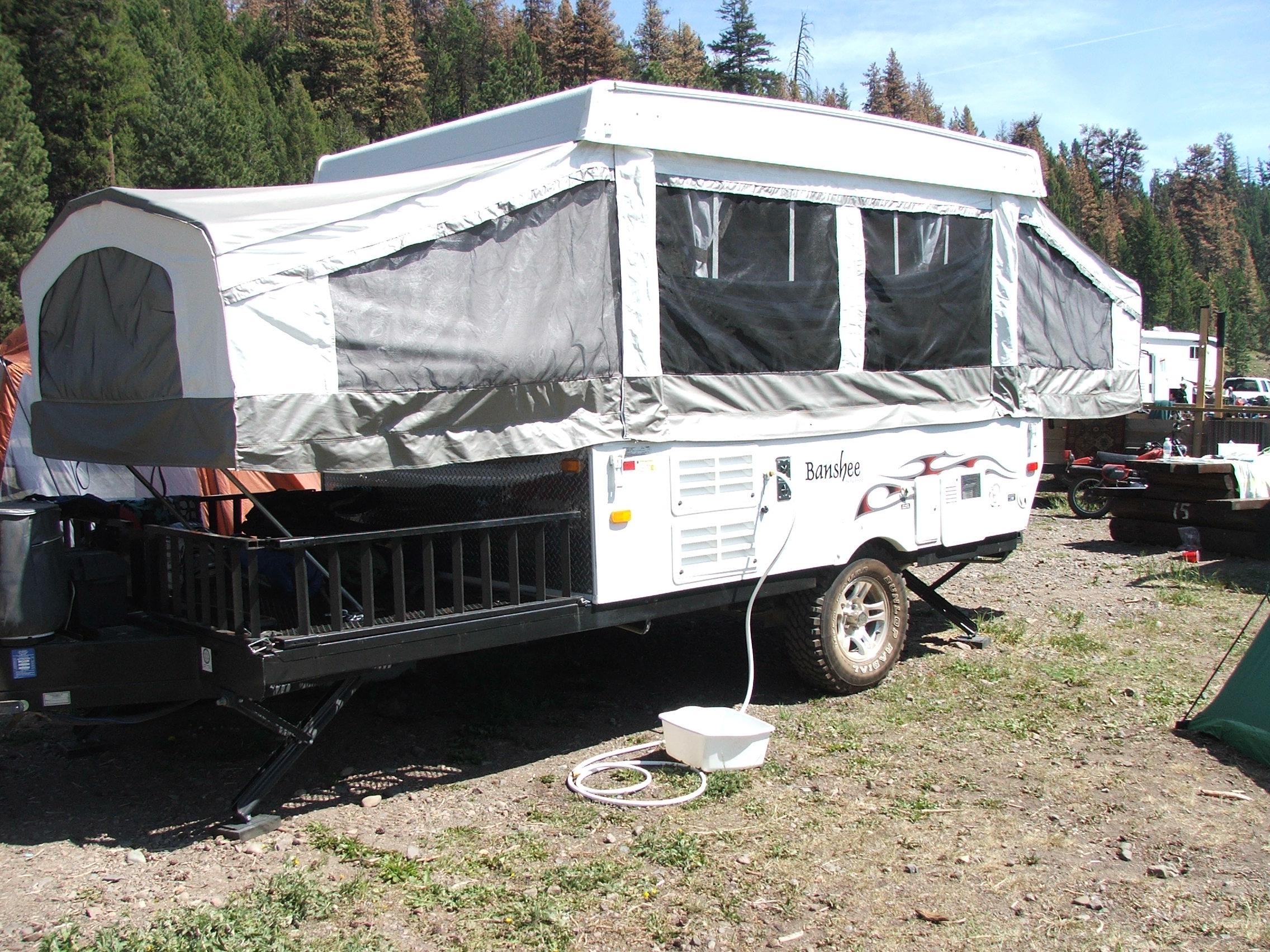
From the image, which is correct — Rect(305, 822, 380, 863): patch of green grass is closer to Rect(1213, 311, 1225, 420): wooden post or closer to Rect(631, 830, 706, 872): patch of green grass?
Rect(631, 830, 706, 872): patch of green grass

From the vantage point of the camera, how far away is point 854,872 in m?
4.07

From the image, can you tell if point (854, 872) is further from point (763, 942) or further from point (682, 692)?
point (682, 692)

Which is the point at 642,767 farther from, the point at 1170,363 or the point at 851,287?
the point at 1170,363

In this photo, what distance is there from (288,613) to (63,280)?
1827 millimetres

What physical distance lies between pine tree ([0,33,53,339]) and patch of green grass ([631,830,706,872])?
24285 millimetres

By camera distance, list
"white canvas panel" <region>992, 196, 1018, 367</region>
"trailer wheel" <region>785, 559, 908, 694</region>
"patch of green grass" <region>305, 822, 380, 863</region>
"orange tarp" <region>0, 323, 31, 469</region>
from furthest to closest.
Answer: "orange tarp" <region>0, 323, 31, 469</region> → "white canvas panel" <region>992, 196, 1018, 367</region> → "trailer wheel" <region>785, 559, 908, 694</region> → "patch of green grass" <region>305, 822, 380, 863</region>

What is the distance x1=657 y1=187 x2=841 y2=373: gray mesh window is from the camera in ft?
17.4

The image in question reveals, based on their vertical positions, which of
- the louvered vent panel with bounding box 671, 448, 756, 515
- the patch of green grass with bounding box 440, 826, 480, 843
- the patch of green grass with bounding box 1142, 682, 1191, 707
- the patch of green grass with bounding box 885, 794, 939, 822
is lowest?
the patch of green grass with bounding box 885, 794, 939, 822

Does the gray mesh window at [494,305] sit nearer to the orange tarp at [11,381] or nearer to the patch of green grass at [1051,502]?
the orange tarp at [11,381]

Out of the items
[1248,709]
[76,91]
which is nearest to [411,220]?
[1248,709]

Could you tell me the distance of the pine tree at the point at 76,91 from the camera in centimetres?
3588

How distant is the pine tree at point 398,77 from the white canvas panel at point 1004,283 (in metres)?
64.5

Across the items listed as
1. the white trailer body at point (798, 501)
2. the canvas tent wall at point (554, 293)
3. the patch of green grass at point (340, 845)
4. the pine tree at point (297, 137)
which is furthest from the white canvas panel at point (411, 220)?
the pine tree at point (297, 137)

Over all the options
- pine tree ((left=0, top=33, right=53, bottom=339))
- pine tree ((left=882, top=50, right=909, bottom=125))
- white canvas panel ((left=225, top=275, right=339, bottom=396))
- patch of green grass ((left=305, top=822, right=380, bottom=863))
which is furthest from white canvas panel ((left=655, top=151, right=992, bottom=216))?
pine tree ((left=882, top=50, right=909, bottom=125))
